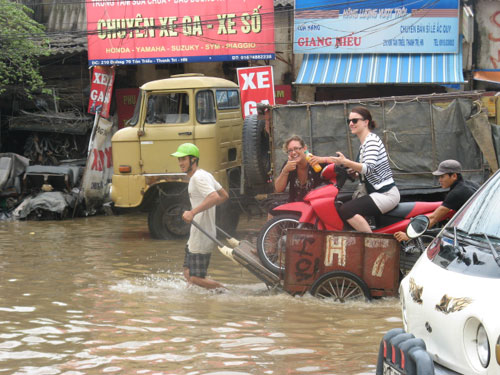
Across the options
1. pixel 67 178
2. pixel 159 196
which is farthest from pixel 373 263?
pixel 67 178

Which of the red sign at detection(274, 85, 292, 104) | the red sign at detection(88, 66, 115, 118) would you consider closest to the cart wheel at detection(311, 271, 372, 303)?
the red sign at detection(274, 85, 292, 104)

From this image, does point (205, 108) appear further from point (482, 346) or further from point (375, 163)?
point (482, 346)

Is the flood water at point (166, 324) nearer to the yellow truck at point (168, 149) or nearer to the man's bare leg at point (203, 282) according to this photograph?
the man's bare leg at point (203, 282)

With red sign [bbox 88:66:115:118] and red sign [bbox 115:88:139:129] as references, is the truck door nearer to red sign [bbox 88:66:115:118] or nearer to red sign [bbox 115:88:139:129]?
red sign [bbox 88:66:115:118]

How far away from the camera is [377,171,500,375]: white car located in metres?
2.98

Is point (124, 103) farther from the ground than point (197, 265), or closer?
farther from the ground

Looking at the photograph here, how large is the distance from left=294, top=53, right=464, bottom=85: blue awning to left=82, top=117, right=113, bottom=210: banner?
447cm

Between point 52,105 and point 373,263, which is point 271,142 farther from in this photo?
point 52,105

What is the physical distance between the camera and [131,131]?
12.4 m

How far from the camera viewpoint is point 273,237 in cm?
793

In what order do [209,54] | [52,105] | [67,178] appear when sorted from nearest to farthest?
[67,178] → [209,54] → [52,105]

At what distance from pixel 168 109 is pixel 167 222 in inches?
72.8

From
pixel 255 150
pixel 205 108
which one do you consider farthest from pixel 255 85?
pixel 255 150

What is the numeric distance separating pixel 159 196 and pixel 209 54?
19.3 ft
